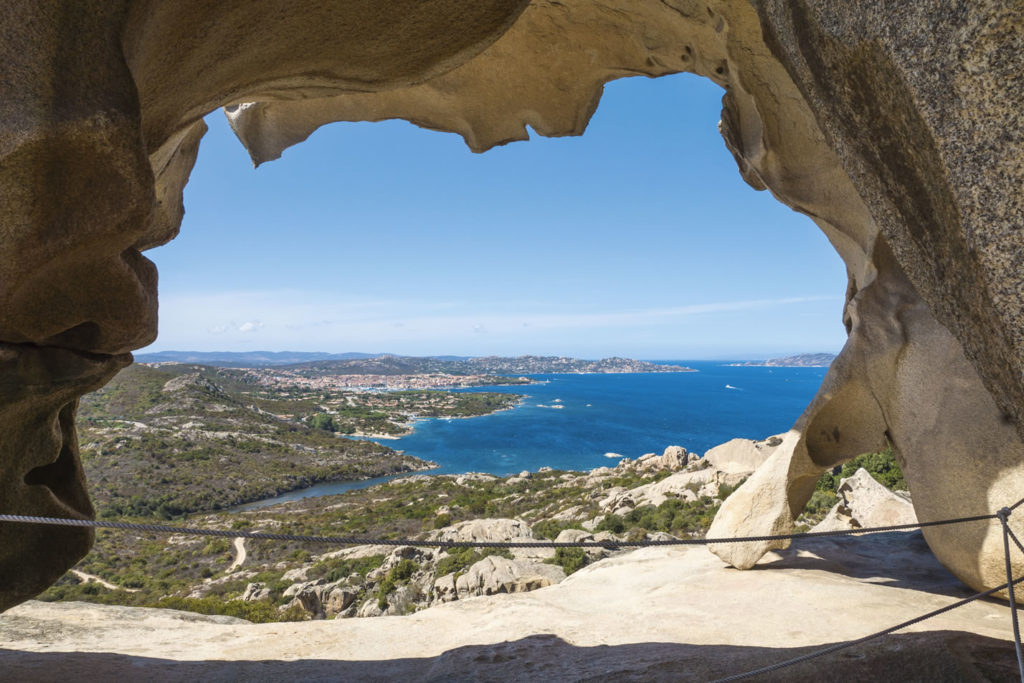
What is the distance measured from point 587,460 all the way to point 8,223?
59566mm

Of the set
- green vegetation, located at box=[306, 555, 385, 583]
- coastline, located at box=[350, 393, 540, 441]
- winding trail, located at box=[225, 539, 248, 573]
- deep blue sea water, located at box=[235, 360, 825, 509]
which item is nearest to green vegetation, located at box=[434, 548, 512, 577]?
green vegetation, located at box=[306, 555, 385, 583]

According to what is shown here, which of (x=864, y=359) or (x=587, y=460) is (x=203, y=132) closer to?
(x=864, y=359)

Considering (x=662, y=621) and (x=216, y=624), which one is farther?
(x=216, y=624)

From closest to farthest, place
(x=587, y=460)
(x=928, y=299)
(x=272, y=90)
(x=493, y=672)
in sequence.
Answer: (x=928, y=299) < (x=272, y=90) < (x=493, y=672) < (x=587, y=460)

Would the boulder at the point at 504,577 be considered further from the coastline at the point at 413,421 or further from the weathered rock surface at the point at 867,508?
the coastline at the point at 413,421

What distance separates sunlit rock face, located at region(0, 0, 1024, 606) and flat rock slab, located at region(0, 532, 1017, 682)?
774 millimetres

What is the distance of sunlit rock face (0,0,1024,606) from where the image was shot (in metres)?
1.82

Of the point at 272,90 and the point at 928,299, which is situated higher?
the point at 272,90

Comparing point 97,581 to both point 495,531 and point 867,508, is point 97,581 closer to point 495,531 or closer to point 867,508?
point 495,531

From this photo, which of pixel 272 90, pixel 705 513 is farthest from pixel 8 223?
pixel 705 513

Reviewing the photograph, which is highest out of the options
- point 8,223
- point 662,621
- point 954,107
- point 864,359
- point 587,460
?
point 954,107

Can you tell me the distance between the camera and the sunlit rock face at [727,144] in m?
1.82

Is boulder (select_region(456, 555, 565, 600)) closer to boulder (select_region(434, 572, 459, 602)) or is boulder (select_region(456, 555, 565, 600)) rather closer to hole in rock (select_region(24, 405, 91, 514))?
boulder (select_region(434, 572, 459, 602))

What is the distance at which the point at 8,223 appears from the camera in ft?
7.86
